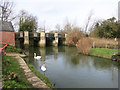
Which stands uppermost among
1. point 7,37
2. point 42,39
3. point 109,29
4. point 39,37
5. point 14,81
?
point 109,29

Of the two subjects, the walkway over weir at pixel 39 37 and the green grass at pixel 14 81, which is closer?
the green grass at pixel 14 81

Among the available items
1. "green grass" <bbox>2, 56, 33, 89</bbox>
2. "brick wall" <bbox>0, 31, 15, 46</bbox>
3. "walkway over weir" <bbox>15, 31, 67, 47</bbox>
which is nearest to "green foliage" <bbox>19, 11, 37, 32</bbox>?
"walkway over weir" <bbox>15, 31, 67, 47</bbox>

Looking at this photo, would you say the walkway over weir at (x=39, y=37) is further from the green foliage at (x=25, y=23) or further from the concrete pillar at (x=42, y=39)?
the green foliage at (x=25, y=23)

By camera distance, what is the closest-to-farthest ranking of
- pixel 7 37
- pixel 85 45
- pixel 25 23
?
pixel 85 45 < pixel 7 37 < pixel 25 23

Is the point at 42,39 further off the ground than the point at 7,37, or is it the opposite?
the point at 7,37

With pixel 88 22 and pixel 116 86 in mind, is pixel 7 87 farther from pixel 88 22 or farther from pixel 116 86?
pixel 88 22

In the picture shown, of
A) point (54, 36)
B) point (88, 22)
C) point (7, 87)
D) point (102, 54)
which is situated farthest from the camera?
point (88, 22)

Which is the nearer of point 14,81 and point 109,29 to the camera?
point 14,81

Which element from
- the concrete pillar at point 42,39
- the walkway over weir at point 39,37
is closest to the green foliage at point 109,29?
the walkway over weir at point 39,37

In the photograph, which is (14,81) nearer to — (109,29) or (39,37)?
(39,37)

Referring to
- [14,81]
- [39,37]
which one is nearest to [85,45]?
[14,81]

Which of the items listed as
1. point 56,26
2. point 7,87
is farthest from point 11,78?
point 56,26

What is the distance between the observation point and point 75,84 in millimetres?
5684

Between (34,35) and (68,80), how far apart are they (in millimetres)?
19747
